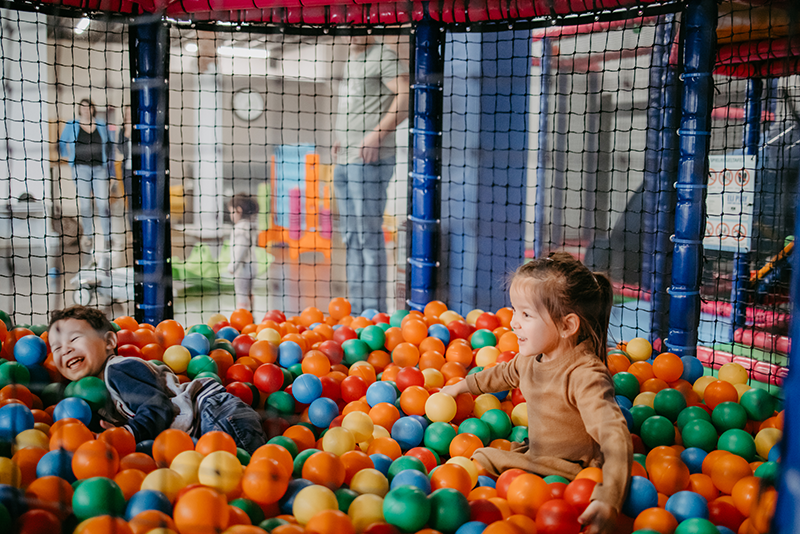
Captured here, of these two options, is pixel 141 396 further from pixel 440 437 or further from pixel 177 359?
pixel 440 437

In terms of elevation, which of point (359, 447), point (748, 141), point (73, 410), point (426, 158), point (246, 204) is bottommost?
point (359, 447)

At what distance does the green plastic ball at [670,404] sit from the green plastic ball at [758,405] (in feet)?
0.52

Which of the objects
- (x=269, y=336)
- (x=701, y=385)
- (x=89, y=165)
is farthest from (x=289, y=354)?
(x=89, y=165)

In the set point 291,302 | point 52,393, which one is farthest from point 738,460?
point 291,302

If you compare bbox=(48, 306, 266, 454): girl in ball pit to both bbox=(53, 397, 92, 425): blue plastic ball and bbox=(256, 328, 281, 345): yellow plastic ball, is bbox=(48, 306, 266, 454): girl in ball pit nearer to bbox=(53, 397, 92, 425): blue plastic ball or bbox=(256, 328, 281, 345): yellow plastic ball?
bbox=(53, 397, 92, 425): blue plastic ball

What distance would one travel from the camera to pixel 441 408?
1608 millimetres

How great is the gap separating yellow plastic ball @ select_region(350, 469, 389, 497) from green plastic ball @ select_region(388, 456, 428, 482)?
5cm

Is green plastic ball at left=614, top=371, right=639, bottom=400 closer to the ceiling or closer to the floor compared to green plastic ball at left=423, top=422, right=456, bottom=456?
closer to the ceiling

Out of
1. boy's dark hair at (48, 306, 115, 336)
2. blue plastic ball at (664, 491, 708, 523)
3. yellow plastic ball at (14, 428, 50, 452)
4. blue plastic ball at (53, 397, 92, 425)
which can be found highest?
boy's dark hair at (48, 306, 115, 336)

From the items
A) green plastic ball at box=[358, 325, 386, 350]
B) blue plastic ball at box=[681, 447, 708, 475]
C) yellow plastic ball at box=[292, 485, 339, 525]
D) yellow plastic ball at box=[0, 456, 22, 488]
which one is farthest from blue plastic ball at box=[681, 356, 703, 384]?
yellow plastic ball at box=[0, 456, 22, 488]

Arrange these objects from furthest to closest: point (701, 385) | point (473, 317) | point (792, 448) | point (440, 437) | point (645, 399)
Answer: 1. point (473, 317)
2. point (701, 385)
3. point (645, 399)
4. point (440, 437)
5. point (792, 448)

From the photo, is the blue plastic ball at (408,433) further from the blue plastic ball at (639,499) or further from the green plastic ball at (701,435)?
the green plastic ball at (701,435)

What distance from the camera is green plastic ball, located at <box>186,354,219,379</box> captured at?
70.6 inches

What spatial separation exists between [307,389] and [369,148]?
7.80ft
